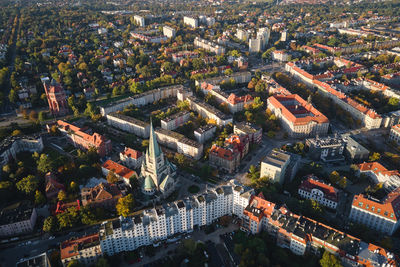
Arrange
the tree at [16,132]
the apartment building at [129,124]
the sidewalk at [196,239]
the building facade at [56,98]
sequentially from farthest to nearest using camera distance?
1. the building facade at [56,98]
2. the apartment building at [129,124]
3. the tree at [16,132]
4. the sidewalk at [196,239]

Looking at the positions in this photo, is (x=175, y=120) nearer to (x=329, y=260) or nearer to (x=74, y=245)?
(x=74, y=245)

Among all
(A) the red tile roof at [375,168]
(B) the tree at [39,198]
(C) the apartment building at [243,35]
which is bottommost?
(B) the tree at [39,198]

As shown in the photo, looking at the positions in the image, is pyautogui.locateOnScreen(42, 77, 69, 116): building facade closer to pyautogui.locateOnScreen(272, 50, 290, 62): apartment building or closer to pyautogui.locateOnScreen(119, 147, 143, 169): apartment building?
pyautogui.locateOnScreen(119, 147, 143, 169): apartment building

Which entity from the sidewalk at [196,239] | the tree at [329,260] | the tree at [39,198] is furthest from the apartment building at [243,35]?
the tree at [329,260]

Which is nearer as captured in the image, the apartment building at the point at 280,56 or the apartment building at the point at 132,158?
the apartment building at the point at 132,158

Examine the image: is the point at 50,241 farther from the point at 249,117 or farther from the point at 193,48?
the point at 193,48

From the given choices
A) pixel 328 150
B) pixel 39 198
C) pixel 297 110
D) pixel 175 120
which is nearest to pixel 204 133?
pixel 175 120

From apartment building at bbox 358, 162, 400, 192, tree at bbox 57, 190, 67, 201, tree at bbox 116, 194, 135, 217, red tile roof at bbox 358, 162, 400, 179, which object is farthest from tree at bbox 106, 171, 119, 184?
red tile roof at bbox 358, 162, 400, 179

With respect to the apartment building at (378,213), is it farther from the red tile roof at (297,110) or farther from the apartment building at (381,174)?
the red tile roof at (297,110)
